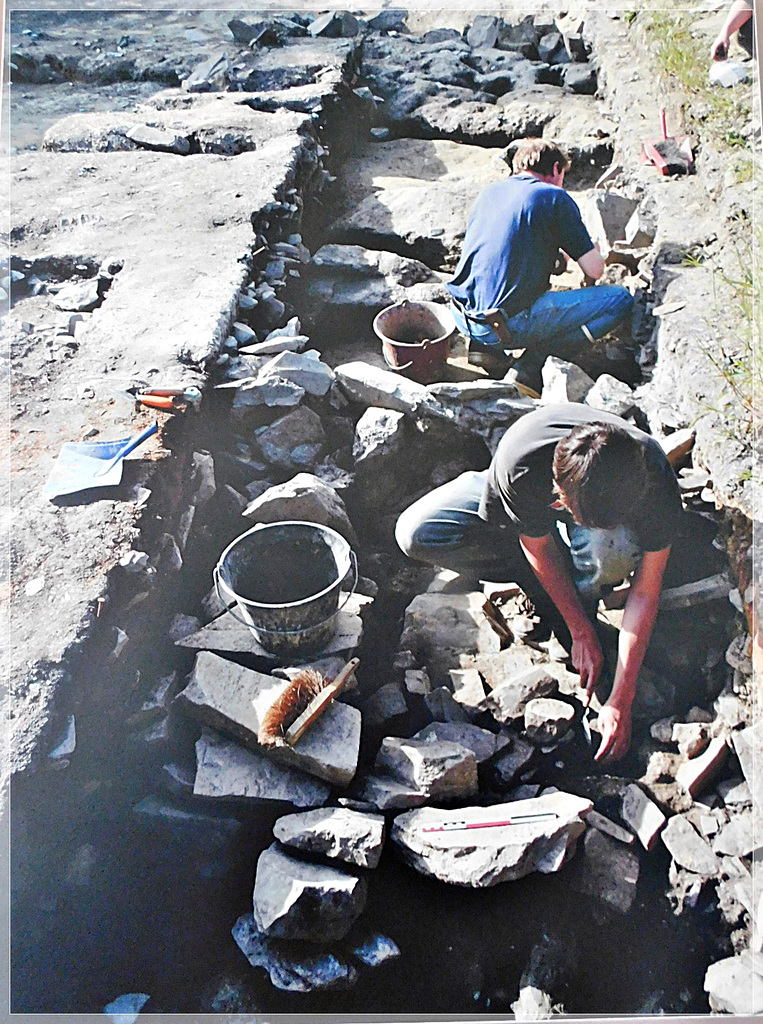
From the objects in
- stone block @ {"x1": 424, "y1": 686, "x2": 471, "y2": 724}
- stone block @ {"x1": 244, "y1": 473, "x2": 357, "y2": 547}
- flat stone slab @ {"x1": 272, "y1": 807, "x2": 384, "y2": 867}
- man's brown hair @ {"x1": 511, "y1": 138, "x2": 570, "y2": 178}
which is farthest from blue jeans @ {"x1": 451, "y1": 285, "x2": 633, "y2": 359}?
flat stone slab @ {"x1": 272, "y1": 807, "x2": 384, "y2": 867}

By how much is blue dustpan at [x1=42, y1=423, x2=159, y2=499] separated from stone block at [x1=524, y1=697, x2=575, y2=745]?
63.9 inches

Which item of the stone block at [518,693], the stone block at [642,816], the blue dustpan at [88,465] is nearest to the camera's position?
the stone block at [642,816]

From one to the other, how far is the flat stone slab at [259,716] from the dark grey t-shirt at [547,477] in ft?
2.86

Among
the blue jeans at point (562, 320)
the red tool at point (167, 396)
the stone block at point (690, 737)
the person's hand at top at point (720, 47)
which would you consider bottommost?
the stone block at point (690, 737)

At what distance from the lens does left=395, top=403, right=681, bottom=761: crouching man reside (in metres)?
2.23

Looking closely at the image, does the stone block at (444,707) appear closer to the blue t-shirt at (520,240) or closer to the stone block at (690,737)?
the stone block at (690,737)

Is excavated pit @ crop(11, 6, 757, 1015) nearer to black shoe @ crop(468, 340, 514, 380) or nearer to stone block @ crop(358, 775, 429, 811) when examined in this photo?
stone block @ crop(358, 775, 429, 811)

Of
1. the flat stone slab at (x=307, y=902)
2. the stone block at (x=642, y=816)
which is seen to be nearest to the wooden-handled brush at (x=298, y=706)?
the flat stone slab at (x=307, y=902)

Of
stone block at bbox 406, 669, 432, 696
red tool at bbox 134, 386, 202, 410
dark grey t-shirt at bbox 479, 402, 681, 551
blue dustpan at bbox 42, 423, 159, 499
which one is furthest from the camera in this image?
red tool at bbox 134, 386, 202, 410

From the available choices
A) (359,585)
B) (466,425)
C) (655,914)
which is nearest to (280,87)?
(466,425)

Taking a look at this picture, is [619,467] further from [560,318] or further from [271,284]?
[271,284]

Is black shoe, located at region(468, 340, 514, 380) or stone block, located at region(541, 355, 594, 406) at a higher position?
stone block, located at region(541, 355, 594, 406)

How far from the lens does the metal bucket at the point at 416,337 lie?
346cm

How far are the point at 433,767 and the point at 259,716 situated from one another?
0.54 meters
